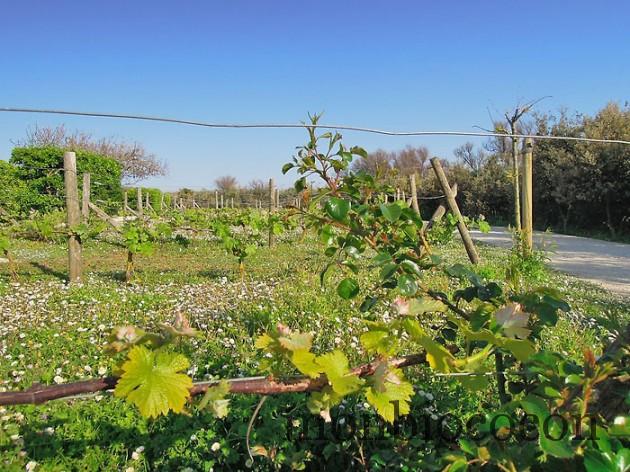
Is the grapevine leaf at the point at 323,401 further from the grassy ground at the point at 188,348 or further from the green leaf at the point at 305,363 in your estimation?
the grassy ground at the point at 188,348

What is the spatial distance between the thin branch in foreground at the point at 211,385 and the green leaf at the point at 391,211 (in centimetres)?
38

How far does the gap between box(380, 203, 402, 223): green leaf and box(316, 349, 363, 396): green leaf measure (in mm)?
480

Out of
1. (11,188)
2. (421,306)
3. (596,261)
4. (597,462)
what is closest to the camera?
(597,462)

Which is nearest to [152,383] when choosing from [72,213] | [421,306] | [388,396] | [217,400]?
[217,400]

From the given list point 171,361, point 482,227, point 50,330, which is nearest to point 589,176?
point 482,227

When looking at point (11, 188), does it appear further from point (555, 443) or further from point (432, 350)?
point (555, 443)

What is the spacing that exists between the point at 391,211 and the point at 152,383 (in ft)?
2.55

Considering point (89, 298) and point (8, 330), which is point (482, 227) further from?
point (8, 330)

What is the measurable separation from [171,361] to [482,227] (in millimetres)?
8181

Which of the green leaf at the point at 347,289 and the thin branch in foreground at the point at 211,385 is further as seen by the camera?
the green leaf at the point at 347,289

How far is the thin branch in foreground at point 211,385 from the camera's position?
0.78m

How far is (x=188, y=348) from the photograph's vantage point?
4.97ft

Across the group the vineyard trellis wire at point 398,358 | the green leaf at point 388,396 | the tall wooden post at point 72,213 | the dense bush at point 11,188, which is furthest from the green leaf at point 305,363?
the dense bush at point 11,188

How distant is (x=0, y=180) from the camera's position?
693 inches
